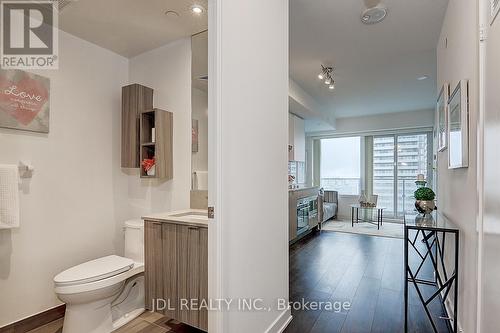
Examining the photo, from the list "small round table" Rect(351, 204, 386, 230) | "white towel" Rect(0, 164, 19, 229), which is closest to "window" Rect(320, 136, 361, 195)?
"small round table" Rect(351, 204, 386, 230)

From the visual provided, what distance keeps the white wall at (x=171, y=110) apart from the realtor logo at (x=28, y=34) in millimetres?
784

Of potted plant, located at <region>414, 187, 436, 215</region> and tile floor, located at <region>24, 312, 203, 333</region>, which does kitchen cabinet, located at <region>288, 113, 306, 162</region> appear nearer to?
potted plant, located at <region>414, 187, 436, 215</region>

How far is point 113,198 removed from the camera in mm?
2734

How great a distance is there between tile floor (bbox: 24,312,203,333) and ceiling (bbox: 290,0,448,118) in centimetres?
292

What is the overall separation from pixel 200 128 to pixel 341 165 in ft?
17.8

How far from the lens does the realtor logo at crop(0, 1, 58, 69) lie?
77.8 inches

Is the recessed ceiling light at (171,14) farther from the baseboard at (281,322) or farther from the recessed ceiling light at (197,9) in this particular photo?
the baseboard at (281,322)

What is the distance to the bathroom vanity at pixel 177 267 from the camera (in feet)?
5.79

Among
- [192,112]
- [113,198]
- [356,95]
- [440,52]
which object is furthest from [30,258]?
[356,95]

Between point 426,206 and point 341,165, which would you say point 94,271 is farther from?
point 341,165

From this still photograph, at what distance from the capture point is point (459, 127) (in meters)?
1.75

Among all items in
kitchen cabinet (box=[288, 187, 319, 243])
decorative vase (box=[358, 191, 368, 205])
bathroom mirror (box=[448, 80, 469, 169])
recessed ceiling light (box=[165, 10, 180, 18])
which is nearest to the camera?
Result: bathroom mirror (box=[448, 80, 469, 169])

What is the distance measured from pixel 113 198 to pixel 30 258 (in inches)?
33.0

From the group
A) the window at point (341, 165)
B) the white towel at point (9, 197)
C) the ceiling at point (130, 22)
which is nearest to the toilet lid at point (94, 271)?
the white towel at point (9, 197)
